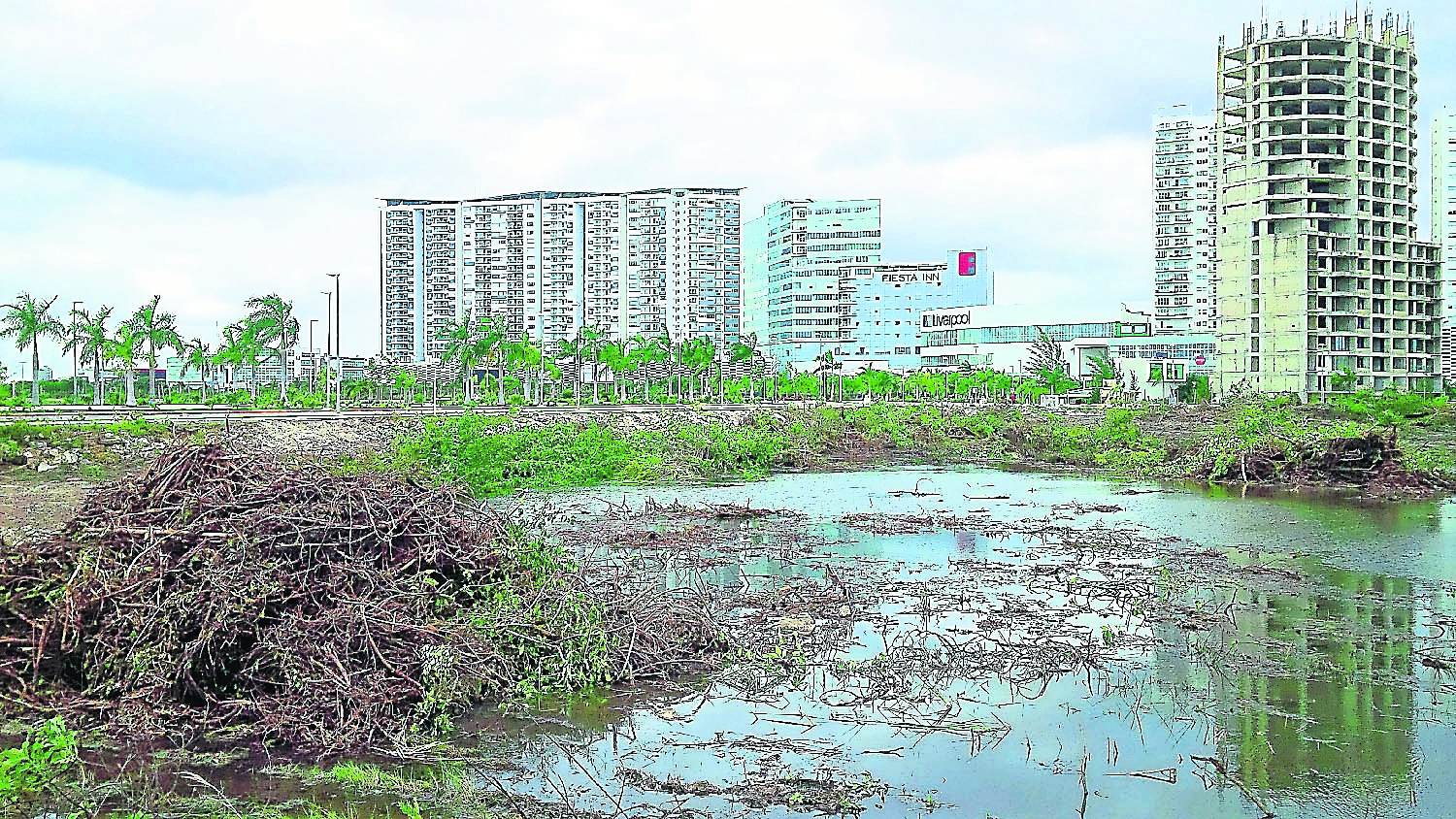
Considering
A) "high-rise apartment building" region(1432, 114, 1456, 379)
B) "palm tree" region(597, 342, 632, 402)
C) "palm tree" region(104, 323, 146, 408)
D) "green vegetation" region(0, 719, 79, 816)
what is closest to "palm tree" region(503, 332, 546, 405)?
"palm tree" region(597, 342, 632, 402)

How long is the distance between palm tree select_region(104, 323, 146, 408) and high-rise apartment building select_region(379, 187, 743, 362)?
46.3 meters

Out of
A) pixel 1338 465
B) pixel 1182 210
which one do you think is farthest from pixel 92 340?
pixel 1182 210

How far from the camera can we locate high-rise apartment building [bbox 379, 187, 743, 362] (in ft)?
348

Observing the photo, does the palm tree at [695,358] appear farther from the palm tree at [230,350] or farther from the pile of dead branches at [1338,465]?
the pile of dead branches at [1338,465]

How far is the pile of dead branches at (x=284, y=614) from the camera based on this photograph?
722 centimetres

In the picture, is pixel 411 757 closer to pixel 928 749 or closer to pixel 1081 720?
pixel 928 749

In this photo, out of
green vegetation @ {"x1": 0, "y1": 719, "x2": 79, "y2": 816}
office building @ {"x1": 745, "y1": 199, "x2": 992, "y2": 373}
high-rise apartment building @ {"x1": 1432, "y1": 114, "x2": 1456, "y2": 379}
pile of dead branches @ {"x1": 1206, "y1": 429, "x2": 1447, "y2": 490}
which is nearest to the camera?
green vegetation @ {"x1": 0, "y1": 719, "x2": 79, "y2": 816}

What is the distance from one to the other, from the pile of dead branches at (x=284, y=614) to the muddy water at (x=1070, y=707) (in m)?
0.58

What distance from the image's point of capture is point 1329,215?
212 feet

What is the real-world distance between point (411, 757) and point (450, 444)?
59.3 ft

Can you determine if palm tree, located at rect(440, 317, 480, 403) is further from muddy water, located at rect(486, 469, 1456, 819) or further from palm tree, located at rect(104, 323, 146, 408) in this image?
muddy water, located at rect(486, 469, 1456, 819)

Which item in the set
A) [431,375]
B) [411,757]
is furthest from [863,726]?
[431,375]

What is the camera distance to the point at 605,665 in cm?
832

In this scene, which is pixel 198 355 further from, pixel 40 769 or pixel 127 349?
pixel 40 769
